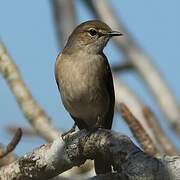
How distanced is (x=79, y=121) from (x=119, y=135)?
2.35 m

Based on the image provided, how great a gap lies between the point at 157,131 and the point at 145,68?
221cm

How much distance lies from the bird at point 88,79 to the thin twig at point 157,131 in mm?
330

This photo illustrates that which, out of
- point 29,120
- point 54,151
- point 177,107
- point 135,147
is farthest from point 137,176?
point 177,107

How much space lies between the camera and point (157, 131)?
6047mm

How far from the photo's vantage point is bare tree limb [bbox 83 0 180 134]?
7.57 metres

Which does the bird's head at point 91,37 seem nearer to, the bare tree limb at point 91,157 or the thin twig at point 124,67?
the bare tree limb at point 91,157

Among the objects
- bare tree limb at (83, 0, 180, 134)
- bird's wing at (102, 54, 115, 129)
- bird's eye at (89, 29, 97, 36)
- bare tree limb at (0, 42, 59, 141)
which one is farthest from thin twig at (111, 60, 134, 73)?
bare tree limb at (0, 42, 59, 141)

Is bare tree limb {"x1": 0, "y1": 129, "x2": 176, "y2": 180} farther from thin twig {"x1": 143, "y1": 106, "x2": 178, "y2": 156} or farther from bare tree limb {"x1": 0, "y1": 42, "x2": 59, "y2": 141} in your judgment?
thin twig {"x1": 143, "y1": 106, "x2": 178, "y2": 156}

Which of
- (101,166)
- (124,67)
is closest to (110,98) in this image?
(101,166)

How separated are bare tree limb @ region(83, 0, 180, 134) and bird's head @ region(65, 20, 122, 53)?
1537 mm

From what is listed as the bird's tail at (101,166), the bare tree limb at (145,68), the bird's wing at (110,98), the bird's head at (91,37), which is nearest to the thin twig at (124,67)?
the bare tree limb at (145,68)

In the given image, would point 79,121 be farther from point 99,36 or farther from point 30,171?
point 30,171

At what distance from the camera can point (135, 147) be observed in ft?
11.7

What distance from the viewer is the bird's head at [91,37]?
6.17 meters
